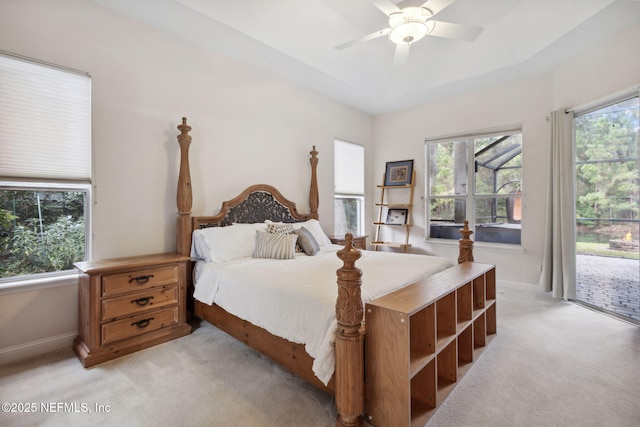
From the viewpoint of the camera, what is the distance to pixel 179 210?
2.77 metres

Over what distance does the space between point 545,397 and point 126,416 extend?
91.9 inches

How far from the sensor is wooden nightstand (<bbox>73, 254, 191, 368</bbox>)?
208 cm

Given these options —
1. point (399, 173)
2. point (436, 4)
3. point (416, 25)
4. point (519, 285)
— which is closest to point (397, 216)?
point (399, 173)

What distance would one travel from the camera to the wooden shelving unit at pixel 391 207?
15.7 feet

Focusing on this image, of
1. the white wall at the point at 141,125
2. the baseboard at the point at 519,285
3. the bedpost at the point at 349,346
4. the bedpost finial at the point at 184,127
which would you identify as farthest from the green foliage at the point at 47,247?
the baseboard at the point at 519,285

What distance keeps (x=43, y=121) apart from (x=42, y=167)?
0.35 meters

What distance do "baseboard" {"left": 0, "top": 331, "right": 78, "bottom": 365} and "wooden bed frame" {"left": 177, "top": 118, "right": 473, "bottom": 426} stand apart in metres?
0.94

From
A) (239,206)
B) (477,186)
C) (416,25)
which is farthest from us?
(477,186)

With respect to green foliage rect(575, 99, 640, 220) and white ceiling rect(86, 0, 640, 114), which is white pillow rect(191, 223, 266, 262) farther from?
green foliage rect(575, 99, 640, 220)

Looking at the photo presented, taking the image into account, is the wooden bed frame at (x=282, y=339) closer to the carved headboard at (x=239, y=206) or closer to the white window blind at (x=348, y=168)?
the carved headboard at (x=239, y=206)

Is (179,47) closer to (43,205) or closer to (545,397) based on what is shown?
(43,205)

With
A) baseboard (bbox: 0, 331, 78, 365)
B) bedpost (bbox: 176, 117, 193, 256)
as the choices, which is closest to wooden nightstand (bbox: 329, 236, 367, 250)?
bedpost (bbox: 176, 117, 193, 256)

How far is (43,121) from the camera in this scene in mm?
2238

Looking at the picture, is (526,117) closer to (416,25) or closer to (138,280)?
(416,25)
